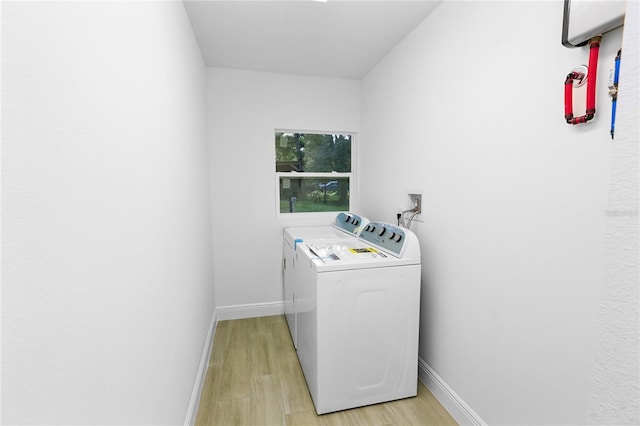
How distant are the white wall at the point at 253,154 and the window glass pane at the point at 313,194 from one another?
0.51 feet

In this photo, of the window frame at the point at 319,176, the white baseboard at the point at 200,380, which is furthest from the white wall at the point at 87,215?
the window frame at the point at 319,176

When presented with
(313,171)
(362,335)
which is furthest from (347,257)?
(313,171)

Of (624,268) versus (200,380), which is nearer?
(624,268)

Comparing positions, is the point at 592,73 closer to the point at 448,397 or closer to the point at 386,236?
the point at 386,236

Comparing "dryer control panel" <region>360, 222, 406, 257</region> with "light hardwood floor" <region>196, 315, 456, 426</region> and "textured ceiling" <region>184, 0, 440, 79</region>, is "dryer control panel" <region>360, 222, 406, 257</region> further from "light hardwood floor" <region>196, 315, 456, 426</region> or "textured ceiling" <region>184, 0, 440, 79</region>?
"textured ceiling" <region>184, 0, 440, 79</region>

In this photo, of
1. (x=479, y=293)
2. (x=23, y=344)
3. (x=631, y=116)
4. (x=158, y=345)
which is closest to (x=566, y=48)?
(x=631, y=116)

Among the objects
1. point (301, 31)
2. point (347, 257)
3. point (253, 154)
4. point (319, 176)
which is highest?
point (301, 31)

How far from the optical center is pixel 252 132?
9.72ft

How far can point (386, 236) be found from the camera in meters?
2.11

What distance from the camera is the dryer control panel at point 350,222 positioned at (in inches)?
104

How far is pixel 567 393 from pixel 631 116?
4.12 feet

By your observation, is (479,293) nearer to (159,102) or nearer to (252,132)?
(159,102)

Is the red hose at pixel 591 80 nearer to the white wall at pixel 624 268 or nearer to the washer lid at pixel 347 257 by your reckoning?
the white wall at pixel 624 268

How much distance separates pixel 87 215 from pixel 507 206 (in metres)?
1.63
